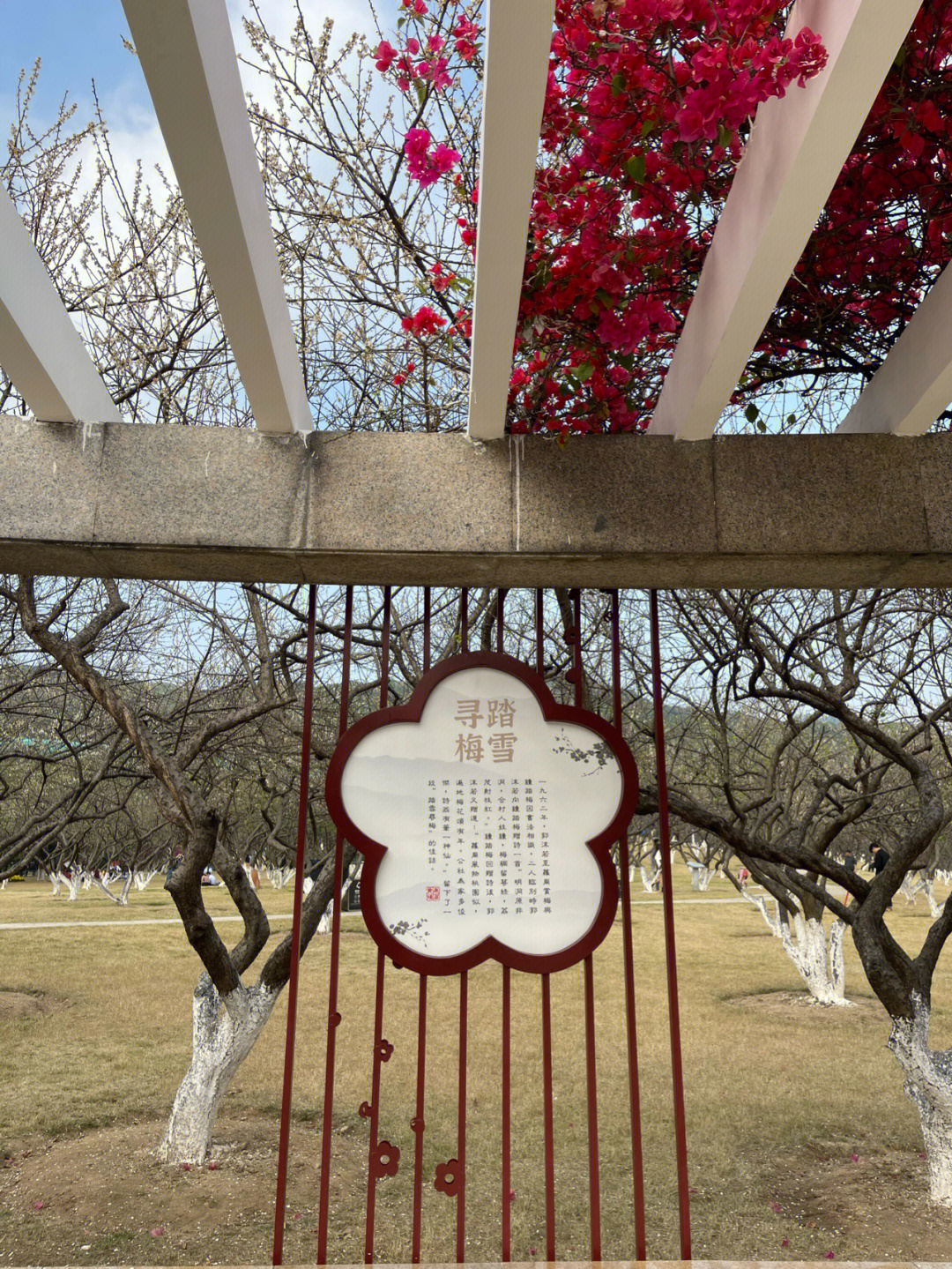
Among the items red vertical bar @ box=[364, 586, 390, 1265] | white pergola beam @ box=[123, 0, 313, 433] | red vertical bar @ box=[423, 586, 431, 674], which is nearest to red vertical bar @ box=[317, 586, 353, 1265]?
red vertical bar @ box=[364, 586, 390, 1265]

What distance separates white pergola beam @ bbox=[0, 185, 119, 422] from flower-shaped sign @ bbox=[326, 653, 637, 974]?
3.77ft

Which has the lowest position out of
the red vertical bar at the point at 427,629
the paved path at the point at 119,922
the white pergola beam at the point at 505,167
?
the paved path at the point at 119,922

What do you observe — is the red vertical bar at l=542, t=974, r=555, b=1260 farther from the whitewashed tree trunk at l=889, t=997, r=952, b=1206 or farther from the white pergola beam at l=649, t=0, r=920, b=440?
the whitewashed tree trunk at l=889, t=997, r=952, b=1206

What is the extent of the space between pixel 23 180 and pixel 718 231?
3809 mm

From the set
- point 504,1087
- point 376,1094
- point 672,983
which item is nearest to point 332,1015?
point 376,1094

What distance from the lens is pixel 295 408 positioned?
2.48 meters

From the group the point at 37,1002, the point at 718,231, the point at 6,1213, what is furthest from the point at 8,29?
the point at 37,1002

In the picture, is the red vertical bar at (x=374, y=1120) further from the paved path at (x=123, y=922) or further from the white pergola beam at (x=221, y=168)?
the paved path at (x=123, y=922)

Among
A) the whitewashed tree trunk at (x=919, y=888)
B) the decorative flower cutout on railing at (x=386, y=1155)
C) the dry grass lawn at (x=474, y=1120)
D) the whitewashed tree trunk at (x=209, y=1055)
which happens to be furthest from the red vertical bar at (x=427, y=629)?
the whitewashed tree trunk at (x=919, y=888)

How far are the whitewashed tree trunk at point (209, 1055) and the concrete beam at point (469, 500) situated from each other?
341cm

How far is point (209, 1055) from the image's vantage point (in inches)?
208

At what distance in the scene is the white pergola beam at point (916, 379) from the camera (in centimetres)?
215

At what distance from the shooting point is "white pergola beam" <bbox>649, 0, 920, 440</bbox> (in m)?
1.36

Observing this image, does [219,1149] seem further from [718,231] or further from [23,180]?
[718,231]
